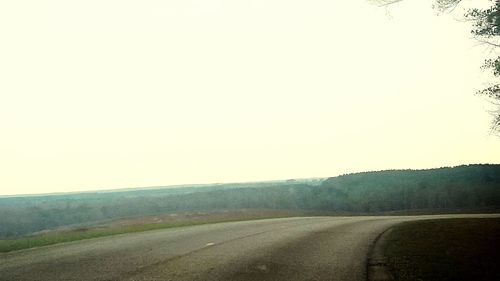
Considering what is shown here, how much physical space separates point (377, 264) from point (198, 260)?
13.3 feet

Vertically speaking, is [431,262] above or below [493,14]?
below

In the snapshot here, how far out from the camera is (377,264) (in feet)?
35.7

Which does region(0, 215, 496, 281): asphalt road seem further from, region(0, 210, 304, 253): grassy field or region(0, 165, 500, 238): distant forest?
region(0, 165, 500, 238): distant forest

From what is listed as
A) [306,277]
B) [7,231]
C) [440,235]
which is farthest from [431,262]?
[7,231]

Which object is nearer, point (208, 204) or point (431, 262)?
point (431, 262)

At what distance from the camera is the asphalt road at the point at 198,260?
9.32 m

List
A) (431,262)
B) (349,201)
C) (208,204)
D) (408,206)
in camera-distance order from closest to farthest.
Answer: (431,262) < (408,206) < (349,201) < (208,204)

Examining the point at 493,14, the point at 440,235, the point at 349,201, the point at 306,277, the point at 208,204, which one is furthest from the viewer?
the point at 208,204

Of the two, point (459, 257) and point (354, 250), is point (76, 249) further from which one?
point (459, 257)

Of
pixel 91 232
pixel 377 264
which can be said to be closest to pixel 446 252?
pixel 377 264

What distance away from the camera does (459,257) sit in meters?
11.5

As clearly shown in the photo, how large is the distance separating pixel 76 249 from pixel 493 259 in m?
10.7

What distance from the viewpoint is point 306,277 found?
365 inches

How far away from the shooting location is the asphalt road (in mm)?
9320
